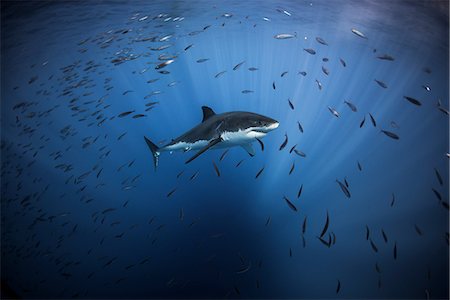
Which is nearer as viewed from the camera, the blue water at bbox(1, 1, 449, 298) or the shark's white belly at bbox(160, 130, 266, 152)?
the shark's white belly at bbox(160, 130, 266, 152)

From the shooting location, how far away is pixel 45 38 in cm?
1403

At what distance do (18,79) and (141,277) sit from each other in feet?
50.4

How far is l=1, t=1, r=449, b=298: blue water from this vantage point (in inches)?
466

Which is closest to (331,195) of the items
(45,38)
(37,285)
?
(37,285)

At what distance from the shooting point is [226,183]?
16.2 metres

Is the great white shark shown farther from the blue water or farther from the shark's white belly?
the blue water

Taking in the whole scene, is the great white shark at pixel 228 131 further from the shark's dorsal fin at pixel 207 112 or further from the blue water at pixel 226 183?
the blue water at pixel 226 183

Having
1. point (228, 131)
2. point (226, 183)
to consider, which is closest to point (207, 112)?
point (228, 131)

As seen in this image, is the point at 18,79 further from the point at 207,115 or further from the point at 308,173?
the point at 308,173

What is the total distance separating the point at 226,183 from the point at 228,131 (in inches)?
436

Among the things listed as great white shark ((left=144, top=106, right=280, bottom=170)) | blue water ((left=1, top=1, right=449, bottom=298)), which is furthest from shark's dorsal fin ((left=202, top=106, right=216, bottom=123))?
blue water ((left=1, top=1, right=449, bottom=298))

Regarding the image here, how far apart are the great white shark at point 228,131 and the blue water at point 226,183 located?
324cm

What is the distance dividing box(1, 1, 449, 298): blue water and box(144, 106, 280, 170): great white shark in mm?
3244

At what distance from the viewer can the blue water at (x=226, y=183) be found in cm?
1184
